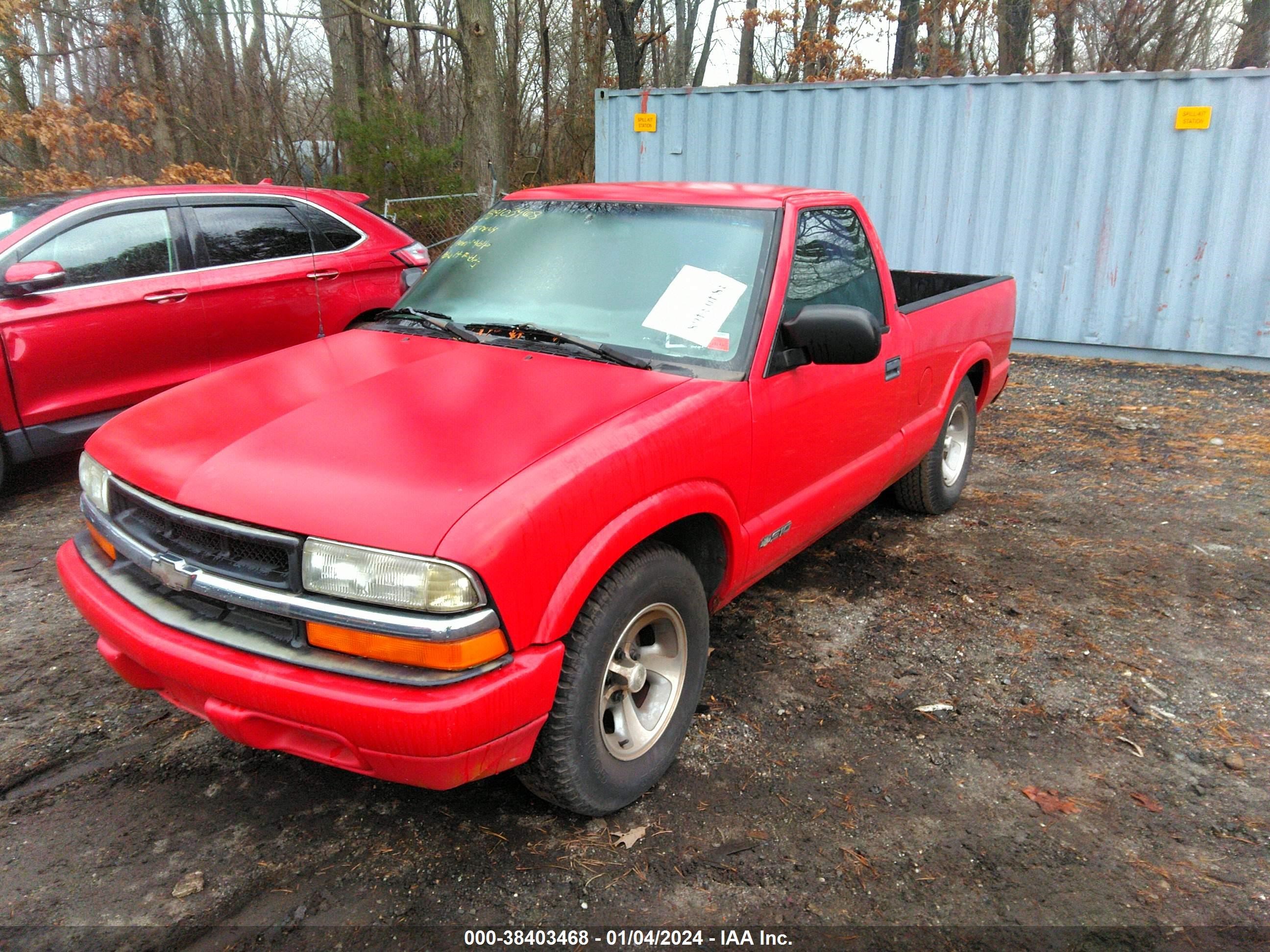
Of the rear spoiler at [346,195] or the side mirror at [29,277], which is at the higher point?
the rear spoiler at [346,195]

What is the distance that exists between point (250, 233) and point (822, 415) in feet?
14.7

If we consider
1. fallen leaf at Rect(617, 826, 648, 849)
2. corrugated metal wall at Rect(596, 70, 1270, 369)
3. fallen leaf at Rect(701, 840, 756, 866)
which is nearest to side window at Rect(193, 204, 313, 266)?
fallen leaf at Rect(617, 826, 648, 849)

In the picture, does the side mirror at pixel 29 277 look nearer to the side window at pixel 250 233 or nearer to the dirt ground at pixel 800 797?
the side window at pixel 250 233

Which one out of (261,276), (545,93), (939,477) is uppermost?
(545,93)

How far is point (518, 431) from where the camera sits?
98.9 inches

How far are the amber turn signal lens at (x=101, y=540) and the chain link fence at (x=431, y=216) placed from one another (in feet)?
27.5

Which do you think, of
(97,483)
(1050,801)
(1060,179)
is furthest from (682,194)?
(1060,179)

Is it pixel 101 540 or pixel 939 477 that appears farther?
pixel 939 477

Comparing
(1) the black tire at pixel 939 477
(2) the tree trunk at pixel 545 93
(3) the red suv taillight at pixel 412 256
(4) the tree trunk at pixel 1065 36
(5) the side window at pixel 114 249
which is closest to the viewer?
(1) the black tire at pixel 939 477

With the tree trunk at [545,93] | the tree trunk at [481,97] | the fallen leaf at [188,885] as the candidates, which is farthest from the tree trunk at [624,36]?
the fallen leaf at [188,885]

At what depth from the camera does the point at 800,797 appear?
2896 millimetres

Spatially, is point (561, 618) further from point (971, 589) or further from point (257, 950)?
point (971, 589)

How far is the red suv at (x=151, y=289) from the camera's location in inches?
201

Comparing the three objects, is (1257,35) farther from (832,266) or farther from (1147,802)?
(1147,802)
